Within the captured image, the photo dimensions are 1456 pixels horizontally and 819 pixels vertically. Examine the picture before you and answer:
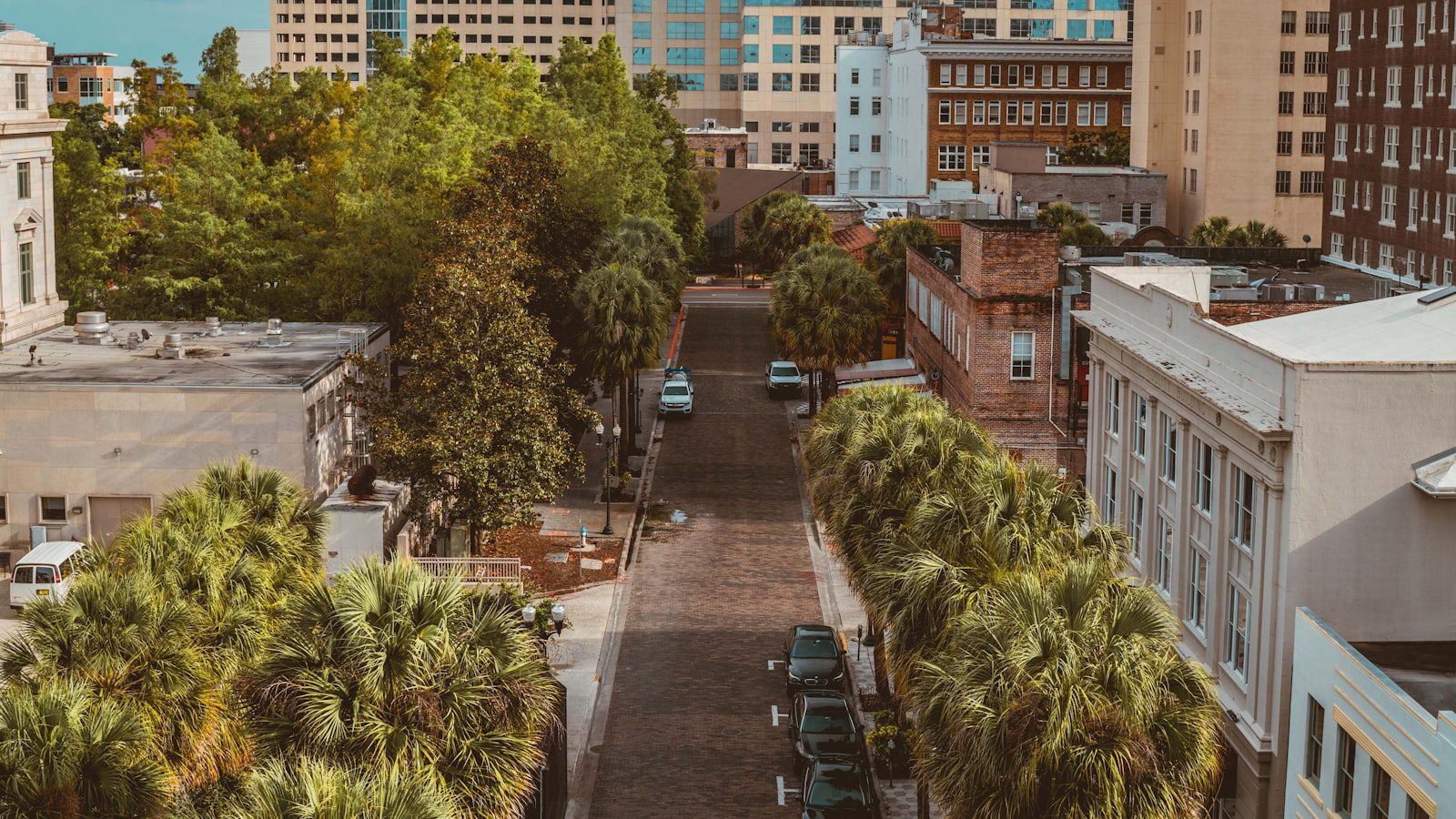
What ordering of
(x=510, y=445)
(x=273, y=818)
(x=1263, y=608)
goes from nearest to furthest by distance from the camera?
1. (x=273, y=818)
2. (x=1263, y=608)
3. (x=510, y=445)

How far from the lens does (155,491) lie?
50438 millimetres

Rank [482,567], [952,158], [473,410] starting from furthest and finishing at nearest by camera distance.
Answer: [952,158], [473,410], [482,567]

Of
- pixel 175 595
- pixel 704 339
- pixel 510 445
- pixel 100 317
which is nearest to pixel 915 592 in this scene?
pixel 175 595

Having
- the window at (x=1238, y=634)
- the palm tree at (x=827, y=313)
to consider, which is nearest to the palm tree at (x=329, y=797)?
the window at (x=1238, y=634)

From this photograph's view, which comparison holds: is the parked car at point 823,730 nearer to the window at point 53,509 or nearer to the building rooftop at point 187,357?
the building rooftop at point 187,357

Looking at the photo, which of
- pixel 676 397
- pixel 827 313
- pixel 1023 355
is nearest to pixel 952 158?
pixel 676 397

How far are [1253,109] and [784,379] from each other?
42.8 metres

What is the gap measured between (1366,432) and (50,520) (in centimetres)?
3650

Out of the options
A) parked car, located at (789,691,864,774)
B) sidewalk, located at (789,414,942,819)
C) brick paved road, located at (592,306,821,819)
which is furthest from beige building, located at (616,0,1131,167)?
parked car, located at (789,691,864,774)

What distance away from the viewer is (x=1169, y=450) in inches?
1506

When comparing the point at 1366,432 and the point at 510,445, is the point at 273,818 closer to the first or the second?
the point at 1366,432

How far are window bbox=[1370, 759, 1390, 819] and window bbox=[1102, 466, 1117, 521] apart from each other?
17.2m

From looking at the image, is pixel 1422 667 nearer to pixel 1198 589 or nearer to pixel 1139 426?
pixel 1198 589

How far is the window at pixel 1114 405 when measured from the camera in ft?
139
